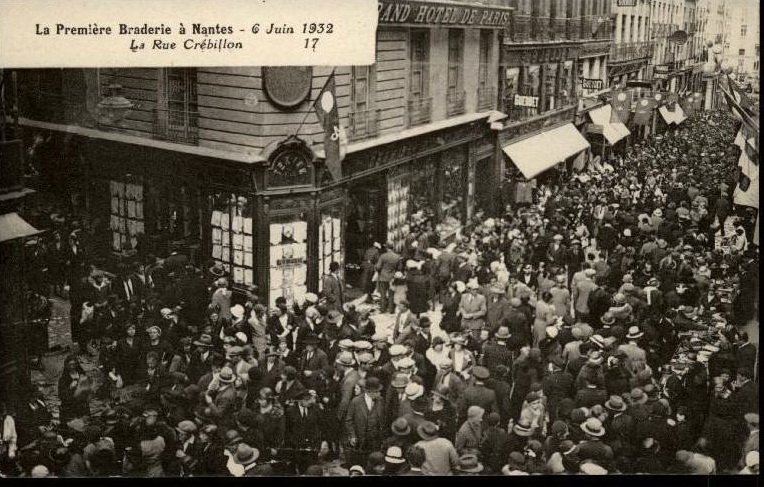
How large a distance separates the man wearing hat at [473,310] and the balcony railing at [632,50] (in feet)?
12.8

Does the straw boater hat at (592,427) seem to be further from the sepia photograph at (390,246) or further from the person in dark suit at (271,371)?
the person in dark suit at (271,371)

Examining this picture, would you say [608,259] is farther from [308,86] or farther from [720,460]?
[308,86]

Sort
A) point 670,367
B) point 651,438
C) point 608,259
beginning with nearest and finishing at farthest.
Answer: point 651,438 < point 670,367 < point 608,259

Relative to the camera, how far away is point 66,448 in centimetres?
941

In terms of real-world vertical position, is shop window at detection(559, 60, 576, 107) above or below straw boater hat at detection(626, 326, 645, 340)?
above

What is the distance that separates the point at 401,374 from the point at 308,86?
3745 mm

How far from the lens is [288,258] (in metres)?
10.4

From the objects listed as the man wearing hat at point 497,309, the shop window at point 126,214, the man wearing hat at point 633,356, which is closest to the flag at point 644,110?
the man wearing hat at point 497,309

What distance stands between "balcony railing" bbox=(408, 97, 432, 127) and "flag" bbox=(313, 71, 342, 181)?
1329 mm

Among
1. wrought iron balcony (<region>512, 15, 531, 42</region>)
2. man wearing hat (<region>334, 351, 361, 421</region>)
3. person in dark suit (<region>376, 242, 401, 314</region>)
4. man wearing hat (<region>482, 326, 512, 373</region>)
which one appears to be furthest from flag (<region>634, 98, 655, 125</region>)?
man wearing hat (<region>334, 351, 361, 421</region>)

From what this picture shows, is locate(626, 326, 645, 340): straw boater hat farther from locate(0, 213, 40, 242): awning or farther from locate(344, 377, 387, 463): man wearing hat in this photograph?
locate(0, 213, 40, 242): awning

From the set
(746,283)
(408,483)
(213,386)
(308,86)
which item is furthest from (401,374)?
(746,283)

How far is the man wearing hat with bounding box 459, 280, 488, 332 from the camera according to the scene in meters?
10.6

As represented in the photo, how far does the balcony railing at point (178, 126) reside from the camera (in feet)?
34.5
